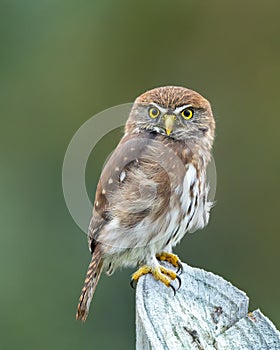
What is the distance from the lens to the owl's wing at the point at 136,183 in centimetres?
369

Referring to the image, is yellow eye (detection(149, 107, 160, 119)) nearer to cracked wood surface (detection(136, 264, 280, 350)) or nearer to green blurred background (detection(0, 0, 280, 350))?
cracked wood surface (detection(136, 264, 280, 350))

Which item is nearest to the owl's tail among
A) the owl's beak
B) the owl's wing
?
the owl's wing

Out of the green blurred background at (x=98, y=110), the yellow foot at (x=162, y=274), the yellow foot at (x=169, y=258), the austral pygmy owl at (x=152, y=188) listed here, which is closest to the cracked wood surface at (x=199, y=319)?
the yellow foot at (x=162, y=274)

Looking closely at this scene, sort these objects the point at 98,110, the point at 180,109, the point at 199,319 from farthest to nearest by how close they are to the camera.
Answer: the point at 98,110
the point at 180,109
the point at 199,319

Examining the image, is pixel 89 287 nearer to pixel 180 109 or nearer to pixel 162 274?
pixel 162 274

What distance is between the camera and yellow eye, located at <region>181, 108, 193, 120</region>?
3.89 meters

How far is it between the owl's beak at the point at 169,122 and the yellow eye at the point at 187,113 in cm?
6

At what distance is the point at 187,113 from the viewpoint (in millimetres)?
3900

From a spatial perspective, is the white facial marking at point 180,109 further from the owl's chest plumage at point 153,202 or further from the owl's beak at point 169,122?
the owl's chest plumage at point 153,202

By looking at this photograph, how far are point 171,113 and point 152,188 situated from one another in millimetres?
354

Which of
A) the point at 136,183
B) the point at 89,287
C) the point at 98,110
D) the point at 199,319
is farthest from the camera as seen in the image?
the point at 98,110

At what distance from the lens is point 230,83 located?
22.9ft

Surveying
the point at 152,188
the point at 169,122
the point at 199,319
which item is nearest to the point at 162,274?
the point at 199,319

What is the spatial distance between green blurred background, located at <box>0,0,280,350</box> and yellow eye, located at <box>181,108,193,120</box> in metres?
1.90
